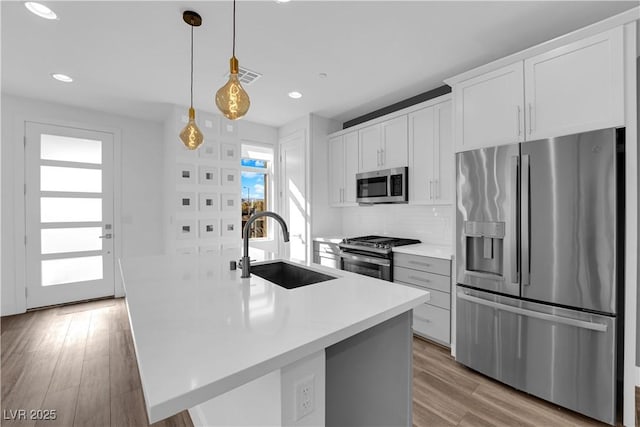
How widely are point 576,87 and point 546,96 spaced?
0.51 ft

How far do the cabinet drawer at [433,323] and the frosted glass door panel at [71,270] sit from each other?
4267mm

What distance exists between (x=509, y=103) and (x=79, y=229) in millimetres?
5080

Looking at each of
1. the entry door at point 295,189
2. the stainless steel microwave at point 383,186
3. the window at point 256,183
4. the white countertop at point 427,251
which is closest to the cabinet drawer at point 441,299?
the white countertop at point 427,251

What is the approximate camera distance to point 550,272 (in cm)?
189

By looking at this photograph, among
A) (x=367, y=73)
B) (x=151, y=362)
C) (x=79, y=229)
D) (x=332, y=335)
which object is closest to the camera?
(x=151, y=362)

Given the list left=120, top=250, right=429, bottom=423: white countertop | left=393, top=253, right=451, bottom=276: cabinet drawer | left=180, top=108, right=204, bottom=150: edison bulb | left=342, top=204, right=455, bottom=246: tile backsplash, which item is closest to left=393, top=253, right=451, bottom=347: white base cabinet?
left=393, top=253, right=451, bottom=276: cabinet drawer

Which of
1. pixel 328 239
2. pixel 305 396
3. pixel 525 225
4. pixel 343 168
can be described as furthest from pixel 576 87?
pixel 328 239

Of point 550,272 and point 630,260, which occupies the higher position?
point 630,260

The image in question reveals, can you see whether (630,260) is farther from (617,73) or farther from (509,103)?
(509,103)

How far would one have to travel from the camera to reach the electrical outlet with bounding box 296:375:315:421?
865 millimetres

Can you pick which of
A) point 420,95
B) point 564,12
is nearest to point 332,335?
point 564,12

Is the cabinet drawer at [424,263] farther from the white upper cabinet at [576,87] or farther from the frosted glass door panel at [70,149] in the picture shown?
the frosted glass door panel at [70,149]

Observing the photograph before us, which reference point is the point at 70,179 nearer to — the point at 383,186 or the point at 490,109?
the point at 383,186

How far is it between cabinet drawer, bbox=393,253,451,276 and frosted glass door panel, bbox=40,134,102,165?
423 centimetres
